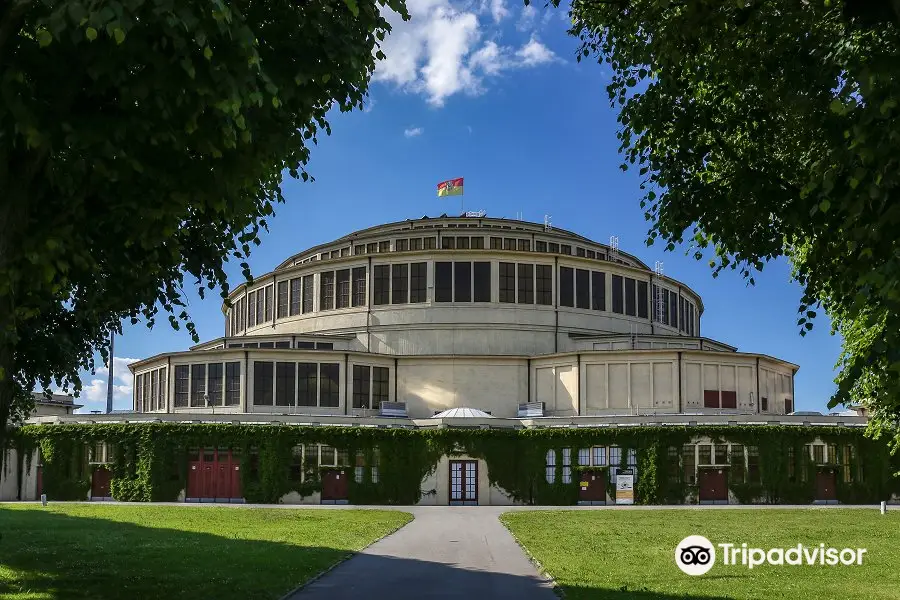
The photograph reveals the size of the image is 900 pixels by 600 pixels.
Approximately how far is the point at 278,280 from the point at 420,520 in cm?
4364

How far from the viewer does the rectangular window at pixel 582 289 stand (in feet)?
260

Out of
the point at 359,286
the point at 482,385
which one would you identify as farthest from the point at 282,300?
the point at 482,385

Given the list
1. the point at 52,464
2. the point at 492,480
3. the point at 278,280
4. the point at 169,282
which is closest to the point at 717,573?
the point at 169,282

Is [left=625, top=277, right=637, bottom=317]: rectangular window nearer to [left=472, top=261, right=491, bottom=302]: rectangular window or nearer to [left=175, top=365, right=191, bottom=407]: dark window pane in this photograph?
[left=472, top=261, right=491, bottom=302]: rectangular window

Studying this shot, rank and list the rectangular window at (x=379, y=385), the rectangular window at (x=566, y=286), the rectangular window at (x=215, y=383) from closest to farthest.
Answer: the rectangular window at (x=215, y=383) → the rectangular window at (x=379, y=385) → the rectangular window at (x=566, y=286)

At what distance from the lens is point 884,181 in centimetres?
1331

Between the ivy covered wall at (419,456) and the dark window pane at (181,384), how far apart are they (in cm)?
1084

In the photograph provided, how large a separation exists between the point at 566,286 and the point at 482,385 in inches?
456

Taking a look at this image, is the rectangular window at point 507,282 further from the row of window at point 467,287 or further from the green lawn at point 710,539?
the green lawn at point 710,539

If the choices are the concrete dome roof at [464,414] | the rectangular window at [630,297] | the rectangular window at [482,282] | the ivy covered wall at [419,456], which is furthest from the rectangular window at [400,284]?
the rectangular window at [630,297]

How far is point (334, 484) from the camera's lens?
208ft

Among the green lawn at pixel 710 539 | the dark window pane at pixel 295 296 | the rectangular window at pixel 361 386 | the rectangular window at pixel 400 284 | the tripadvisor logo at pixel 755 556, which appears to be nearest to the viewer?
the green lawn at pixel 710 539

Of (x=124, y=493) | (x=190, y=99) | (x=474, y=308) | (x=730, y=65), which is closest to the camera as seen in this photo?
(x=190, y=99)

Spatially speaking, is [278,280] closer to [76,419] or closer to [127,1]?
[76,419]
